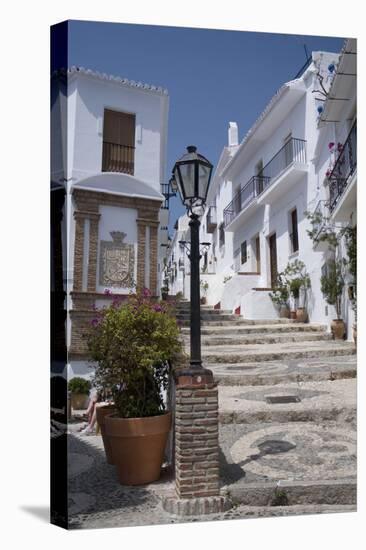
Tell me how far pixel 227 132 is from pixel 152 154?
772 mm

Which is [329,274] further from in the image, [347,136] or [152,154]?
[152,154]

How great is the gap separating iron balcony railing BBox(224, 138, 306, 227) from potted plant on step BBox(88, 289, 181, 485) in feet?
15.3

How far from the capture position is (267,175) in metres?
7.96

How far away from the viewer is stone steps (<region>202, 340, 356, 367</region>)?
5758mm

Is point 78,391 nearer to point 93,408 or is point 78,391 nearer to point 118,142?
point 93,408

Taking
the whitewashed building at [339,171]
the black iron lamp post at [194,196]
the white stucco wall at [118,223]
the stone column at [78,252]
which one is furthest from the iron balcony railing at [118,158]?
the whitewashed building at [339,171]

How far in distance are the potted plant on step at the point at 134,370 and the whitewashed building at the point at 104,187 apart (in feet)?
0.53

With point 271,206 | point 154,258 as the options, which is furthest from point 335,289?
point 271,206

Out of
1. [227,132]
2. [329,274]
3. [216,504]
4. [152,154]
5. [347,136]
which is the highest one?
[347,136]

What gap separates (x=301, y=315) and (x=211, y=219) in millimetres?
2395

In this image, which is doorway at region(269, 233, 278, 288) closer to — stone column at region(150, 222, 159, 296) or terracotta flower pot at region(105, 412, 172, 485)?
stone column at region(150, 222, 159, 296)

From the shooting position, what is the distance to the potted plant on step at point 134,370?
11.0ft

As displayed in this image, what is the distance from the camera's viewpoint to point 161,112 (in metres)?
3.92

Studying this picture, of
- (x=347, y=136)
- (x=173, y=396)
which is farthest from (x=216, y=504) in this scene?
(x=347, y=136)
